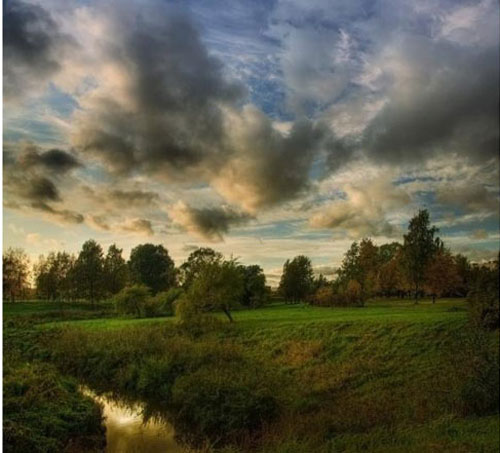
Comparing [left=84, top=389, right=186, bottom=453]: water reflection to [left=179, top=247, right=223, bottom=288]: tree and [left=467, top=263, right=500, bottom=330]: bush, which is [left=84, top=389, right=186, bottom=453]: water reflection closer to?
[left=179, top=247, right=223, bottom=288]: tree

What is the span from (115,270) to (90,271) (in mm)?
432

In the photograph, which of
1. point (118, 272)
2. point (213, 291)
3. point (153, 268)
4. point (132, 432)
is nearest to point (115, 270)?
point (118, 272)

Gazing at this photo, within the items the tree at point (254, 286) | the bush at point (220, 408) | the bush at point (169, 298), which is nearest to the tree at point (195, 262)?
the bush at point (169, 298)

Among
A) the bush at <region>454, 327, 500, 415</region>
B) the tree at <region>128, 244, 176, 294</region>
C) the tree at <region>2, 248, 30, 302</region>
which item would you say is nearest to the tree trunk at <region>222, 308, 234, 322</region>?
the tree at <region>128, 244, 176, 294</region>

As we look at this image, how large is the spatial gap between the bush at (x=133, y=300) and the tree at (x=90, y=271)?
1.28 feet

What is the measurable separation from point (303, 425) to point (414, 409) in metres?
1.43

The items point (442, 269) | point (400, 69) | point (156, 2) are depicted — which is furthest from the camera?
point (156, 2)

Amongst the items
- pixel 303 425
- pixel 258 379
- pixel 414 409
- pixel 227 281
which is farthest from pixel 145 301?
pixel 414 409

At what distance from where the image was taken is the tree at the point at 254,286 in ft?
21.8

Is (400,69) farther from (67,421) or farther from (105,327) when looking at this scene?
(67,421)

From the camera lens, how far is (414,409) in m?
5.29

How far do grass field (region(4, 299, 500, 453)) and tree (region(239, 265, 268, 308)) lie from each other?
0.15 metres

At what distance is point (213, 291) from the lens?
6.87 m

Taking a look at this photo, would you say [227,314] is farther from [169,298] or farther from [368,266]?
[368,266]
